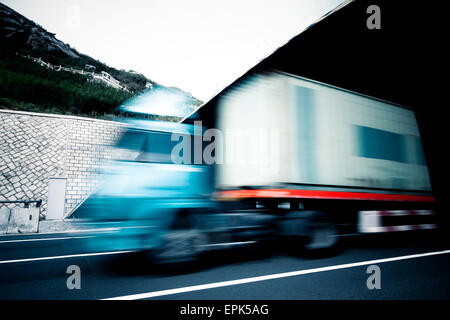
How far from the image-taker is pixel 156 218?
3.90 m

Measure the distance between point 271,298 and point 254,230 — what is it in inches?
66.6

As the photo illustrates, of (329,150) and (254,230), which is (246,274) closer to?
(254,230)

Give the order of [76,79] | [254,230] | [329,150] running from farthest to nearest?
[76,79], [329,150], [254,230]

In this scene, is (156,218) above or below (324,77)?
below

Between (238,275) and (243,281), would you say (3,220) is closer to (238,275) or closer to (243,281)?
(238,275)

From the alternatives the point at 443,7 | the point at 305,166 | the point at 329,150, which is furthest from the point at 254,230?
the point at 443,7

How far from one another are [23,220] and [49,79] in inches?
1273

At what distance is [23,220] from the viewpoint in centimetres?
966

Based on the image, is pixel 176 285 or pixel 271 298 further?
pixel 176 285

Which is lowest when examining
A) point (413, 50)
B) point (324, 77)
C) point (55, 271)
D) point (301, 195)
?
point (55, 271)

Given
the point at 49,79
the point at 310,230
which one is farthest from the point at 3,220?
the point at 49,79

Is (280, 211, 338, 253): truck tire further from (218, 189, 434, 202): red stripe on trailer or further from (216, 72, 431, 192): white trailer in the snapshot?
(216, 72, 431, 192): white trailer

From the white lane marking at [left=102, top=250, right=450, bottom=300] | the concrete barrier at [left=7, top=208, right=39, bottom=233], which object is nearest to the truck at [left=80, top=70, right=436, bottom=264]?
the white lane marking at [left=102, top=250, right=450, bottom=300]

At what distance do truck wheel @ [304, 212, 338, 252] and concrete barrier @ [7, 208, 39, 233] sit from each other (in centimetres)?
997
